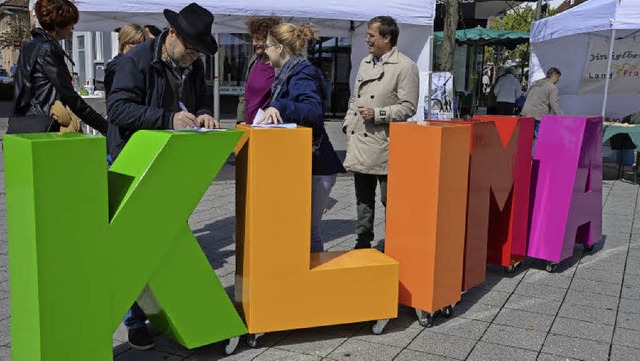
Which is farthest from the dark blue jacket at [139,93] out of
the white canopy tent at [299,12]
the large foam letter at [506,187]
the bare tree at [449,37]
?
the bare tree at [449,37]

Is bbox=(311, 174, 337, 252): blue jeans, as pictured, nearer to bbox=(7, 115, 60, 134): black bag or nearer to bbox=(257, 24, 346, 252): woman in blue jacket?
bbox=(257, 24, 346, 252): woman in blue jacket

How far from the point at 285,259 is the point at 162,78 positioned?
45.5 inches

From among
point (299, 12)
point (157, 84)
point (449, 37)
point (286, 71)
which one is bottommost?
point (157, 84)

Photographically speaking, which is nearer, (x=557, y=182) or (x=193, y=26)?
(x=193, y=26)

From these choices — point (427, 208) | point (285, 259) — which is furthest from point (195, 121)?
point (427, 208)

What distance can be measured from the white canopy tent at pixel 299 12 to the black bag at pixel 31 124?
14.1 ft

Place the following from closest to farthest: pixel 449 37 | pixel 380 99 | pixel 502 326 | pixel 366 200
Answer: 1. pixel 502 326
2. pixel 380 99
3. pixel 366 200
4. pixel 449 37

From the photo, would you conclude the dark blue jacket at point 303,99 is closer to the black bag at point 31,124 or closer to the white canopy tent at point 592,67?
the black bag at point 31,124

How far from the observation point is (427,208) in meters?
3.61

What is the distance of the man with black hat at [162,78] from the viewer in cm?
317

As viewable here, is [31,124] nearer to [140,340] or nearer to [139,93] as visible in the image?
[139,93]

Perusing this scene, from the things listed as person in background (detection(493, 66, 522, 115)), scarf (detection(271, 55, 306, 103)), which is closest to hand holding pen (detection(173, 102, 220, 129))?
scarf (detection(271, 55, 306, 103))

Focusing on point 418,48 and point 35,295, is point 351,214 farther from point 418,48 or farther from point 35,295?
point 35,295

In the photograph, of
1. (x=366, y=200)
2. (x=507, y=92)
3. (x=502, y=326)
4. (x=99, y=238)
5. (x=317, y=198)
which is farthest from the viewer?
(x=507, y=92)
